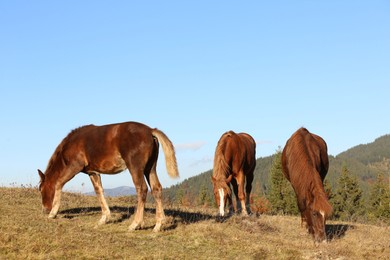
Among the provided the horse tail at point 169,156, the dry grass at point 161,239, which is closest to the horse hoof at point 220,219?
the dry grass at point 161,239

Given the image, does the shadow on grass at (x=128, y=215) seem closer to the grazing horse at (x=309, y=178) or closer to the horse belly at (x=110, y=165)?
the horse belly at (x=110, y=165)

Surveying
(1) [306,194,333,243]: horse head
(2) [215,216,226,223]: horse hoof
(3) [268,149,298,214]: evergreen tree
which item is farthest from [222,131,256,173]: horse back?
(3) [268,149,298,214]: evergreen tree

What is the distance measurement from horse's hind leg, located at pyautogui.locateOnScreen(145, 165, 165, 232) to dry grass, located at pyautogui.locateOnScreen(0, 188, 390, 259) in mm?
319

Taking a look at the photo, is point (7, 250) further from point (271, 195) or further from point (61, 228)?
point (271, 195)

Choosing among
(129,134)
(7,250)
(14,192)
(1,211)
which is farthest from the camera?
(14,192)

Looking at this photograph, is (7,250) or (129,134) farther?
(129,134)

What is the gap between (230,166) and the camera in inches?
627

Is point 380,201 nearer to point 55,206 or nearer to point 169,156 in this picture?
point 169,156

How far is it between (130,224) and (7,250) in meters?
4.00

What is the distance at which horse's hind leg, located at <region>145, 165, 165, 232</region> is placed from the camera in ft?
35.6

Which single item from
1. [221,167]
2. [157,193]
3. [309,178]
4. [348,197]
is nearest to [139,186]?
[157,193]

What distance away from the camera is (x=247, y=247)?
9938 mm

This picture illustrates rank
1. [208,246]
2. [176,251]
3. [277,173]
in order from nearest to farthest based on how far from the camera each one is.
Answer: [176,251], [208,246], [277,173]

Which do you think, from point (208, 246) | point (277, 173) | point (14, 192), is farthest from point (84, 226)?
point (277, 173)
